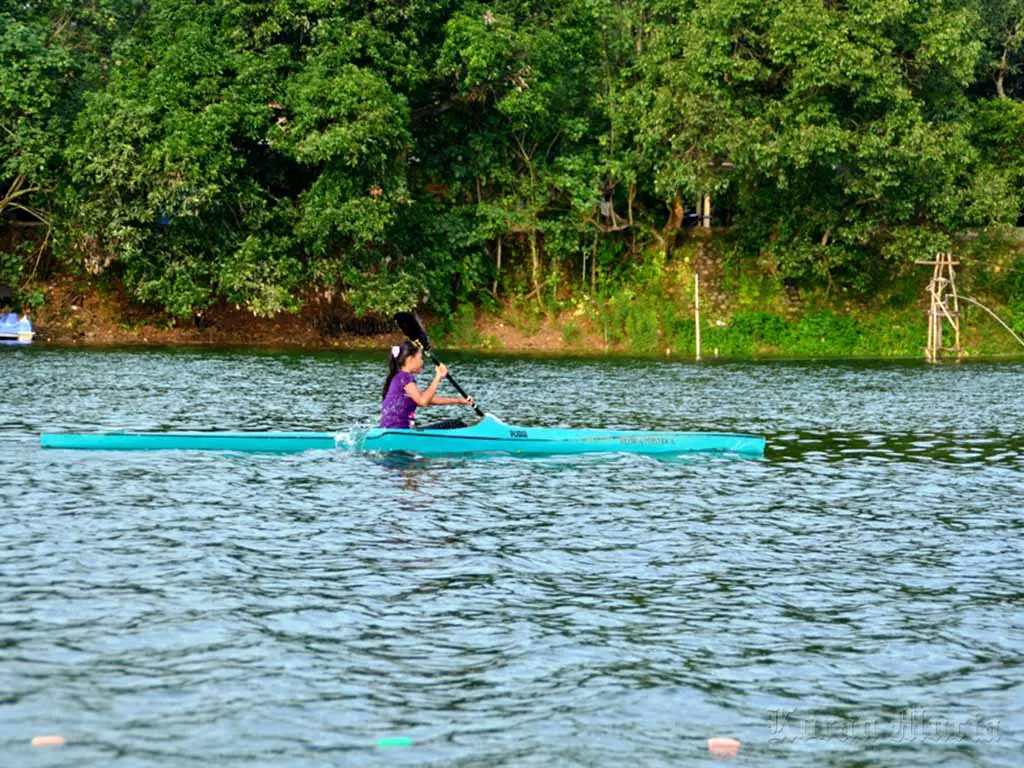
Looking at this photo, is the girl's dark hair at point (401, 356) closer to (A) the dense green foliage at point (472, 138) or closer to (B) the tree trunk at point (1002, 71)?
(A) the dense green foliage at point (472, 138)

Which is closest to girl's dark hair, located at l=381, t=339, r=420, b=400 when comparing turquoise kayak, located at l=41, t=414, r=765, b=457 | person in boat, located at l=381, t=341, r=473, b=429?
person in boat, located at l=381, t=341, r=473, b=429

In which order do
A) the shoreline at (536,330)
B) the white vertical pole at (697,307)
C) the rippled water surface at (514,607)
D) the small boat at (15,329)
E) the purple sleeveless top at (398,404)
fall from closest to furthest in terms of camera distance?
1. the rippled water surface at (514,607)
2. the purple sleeveless top at (398,404)
3. the white vertical pole at (697,307)
4. the small boat at (15,329)
5. the shoreline at (536,330)

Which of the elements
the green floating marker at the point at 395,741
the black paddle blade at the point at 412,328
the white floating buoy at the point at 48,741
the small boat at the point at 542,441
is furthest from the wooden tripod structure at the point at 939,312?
the white floating buoy at the point at 48,741

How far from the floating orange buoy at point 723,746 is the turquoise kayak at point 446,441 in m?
12.4

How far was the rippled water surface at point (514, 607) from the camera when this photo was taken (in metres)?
9.24

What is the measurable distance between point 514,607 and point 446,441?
9.22 m

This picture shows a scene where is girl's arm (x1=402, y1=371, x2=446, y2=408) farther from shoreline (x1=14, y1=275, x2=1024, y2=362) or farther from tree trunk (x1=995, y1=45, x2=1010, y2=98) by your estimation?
tree trunk (x1=995, y1=45, x2=1010, y2=98)

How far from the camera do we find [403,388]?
69.8 ft

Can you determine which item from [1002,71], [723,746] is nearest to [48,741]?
[723,746]

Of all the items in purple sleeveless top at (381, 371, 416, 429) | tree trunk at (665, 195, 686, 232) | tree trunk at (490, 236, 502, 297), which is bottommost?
purple sleeveless top at (381, 371, 416, 429)

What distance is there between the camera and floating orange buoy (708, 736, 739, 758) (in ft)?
29.2

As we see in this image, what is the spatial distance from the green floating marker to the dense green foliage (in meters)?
39.0

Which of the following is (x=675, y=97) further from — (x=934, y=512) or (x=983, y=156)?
(x=934, y=512)

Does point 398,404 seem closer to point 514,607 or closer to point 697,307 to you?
point 514,607
